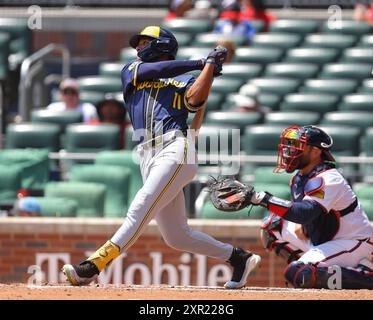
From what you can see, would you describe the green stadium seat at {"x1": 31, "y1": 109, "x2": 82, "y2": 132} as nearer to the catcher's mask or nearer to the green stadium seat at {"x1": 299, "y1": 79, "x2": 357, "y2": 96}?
the green stadium seat at {"x1": 299, "y1": 79, "x2": 357, "y2": 96}

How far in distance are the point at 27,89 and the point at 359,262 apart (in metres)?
6.50

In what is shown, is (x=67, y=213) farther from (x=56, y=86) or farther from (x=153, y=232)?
(x=56, y=86)

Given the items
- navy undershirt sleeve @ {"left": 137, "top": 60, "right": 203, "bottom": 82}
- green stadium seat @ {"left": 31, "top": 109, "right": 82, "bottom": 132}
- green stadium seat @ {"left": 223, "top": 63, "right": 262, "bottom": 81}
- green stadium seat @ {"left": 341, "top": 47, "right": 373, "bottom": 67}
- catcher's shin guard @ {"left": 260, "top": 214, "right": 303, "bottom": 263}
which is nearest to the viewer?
navy undershirt sleeve @ {"left": 137, "top": 60, "right": 203, "bottom": 82}

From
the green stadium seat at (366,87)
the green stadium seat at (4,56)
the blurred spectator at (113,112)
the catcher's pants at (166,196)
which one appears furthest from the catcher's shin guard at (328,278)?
the green stadium seat at (4,56)

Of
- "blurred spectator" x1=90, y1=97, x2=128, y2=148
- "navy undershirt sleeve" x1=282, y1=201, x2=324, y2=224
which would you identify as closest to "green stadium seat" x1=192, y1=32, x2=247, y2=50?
"blurred spectator" x1=90, y1=97, x2=128, y2=148

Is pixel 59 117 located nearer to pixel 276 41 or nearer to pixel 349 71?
pixel 276 41

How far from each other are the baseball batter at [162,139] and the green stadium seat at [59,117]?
458cm

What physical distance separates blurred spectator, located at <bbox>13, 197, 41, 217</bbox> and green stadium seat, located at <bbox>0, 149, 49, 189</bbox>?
47 cm

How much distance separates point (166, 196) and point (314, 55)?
6661 mm

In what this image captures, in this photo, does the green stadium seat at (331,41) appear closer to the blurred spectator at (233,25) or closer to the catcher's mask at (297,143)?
the blurred spectator at (233,25)

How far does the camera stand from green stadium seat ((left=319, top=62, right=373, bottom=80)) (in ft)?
42.3

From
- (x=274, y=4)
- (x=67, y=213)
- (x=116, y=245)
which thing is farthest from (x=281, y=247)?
(x=274, y=4)

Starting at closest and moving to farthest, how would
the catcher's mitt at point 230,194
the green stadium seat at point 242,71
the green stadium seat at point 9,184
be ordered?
the catcher's mitt at point 230,194 → the green stadium seat at point 9,184 → the green stadium seat at point 242,71

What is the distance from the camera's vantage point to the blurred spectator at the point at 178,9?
14492 millimetres
